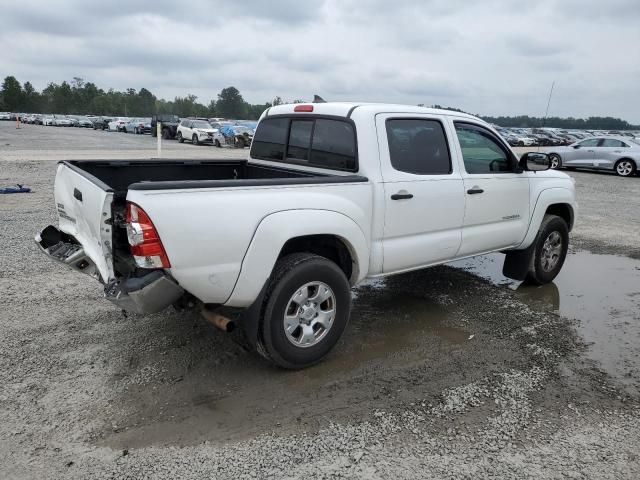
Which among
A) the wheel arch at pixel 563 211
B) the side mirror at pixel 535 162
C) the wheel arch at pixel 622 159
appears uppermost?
the side mirror at pixel 535 162

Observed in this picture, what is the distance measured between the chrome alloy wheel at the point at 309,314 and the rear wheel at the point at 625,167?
19691 millimetres

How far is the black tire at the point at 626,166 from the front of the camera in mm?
19531

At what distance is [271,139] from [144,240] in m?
2.40

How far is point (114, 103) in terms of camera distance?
378 ft

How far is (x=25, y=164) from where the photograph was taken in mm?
→ 15938

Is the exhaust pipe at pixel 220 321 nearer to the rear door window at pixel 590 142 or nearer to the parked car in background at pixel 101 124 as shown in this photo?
the rear door window at pixel 590 142

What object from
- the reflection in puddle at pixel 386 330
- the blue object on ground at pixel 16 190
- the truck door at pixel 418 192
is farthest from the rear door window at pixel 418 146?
the blue object on ground at pixel 16 190

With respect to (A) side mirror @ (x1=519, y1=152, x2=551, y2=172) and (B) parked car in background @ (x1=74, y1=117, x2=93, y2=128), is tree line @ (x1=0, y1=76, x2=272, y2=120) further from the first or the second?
(A) side mirror @ (x1=519, y1=152, x2=551, y2=172)

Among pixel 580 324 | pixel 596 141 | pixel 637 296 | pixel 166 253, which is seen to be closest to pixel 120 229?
pixel 166 253

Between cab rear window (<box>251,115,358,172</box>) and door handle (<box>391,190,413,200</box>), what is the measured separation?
37 cm

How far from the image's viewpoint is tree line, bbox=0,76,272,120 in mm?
102438

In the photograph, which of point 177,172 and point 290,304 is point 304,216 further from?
point 177,172

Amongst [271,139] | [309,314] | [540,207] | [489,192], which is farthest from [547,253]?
[309,314]

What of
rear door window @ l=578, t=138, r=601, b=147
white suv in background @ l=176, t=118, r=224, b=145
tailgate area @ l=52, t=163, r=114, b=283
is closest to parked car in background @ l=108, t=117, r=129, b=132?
white suv in background @ l=176, t=118, r=224, b=145
